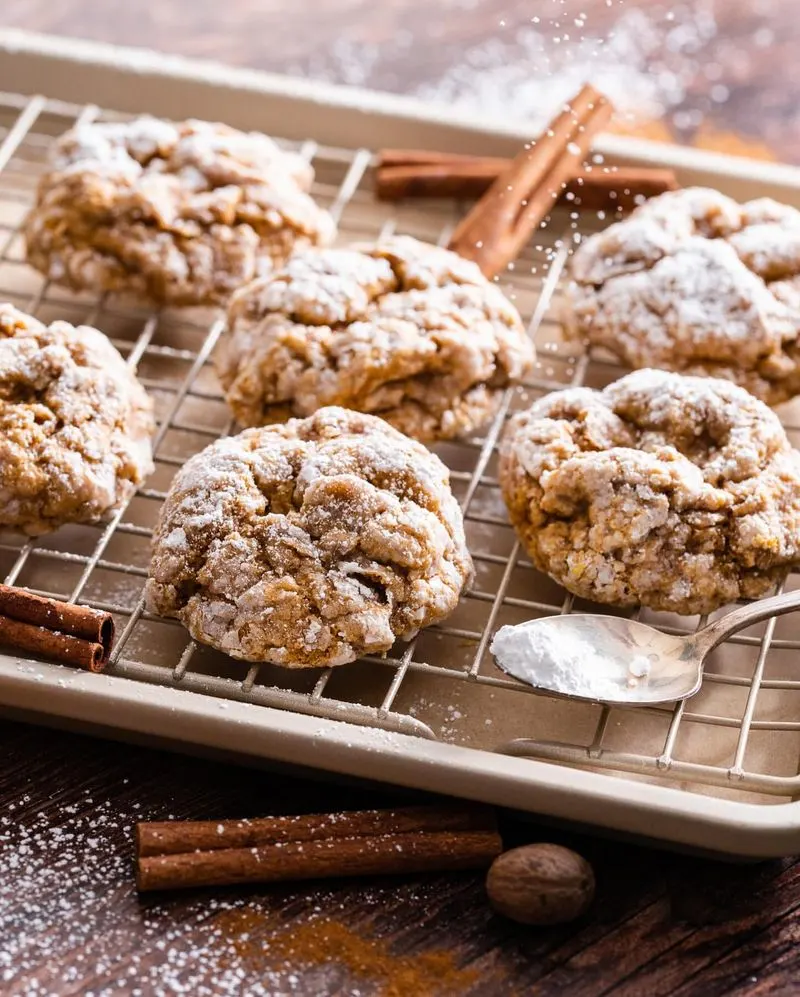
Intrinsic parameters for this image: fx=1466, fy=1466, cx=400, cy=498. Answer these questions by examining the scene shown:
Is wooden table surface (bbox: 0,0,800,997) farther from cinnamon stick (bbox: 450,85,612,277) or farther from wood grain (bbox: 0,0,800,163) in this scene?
wood grain (bbox: 0,0,800,163)

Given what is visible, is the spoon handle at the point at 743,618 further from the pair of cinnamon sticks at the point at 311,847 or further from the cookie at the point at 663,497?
the pair of cinnamon sticks at the point at 311,847

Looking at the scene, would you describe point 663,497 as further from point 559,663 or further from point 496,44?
point 496,44

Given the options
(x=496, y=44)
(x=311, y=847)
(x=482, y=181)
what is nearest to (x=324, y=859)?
(x=311, y=847)

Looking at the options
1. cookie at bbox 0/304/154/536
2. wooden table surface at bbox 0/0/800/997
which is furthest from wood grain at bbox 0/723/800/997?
cookie at bbox 0/304/154/536

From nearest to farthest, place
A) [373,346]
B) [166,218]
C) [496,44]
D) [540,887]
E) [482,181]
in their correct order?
[540,887] < [373,346] < [166,218] < [482,181] < [496,44]

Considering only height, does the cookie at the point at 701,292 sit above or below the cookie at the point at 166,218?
above

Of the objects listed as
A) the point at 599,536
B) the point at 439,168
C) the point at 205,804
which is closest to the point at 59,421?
the point at 205,804

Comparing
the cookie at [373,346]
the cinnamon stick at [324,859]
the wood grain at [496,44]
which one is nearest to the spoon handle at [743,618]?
the cinnamon stick at [324,859]
